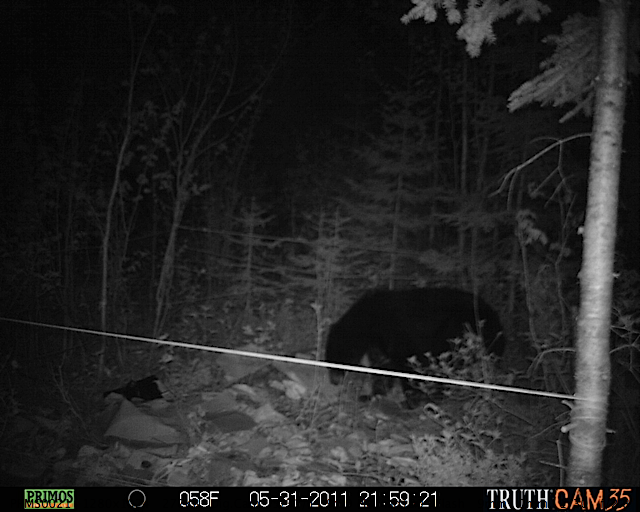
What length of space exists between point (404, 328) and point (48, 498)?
6330 millimetres

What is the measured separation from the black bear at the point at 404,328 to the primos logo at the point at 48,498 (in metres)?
4.53

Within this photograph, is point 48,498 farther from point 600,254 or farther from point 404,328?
point 404,328

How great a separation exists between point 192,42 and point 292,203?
25.9ft

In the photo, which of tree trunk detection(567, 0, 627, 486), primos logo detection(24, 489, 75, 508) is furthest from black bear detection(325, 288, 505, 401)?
primos logo detection(24, 489, 75, 508)

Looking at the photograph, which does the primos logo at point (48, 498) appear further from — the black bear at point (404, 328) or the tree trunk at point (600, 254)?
the tree trunk at point (600, 254)

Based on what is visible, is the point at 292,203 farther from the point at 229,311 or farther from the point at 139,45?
the point at 139,45

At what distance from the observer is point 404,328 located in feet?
29.0

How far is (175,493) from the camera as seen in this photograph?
519 cm

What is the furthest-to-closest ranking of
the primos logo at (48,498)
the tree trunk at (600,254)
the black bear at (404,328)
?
the black bear at (404,328) < the primos logo at (48,498) < the tree trunk at (600,254)

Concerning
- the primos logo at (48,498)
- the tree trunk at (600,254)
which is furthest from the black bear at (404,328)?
the primos logo at (48,498)

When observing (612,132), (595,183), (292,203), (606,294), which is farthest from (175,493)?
(292,203)

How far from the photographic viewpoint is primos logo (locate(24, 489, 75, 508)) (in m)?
4.80

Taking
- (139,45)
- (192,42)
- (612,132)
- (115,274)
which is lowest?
(115,274)

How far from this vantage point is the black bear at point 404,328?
8.52 m
